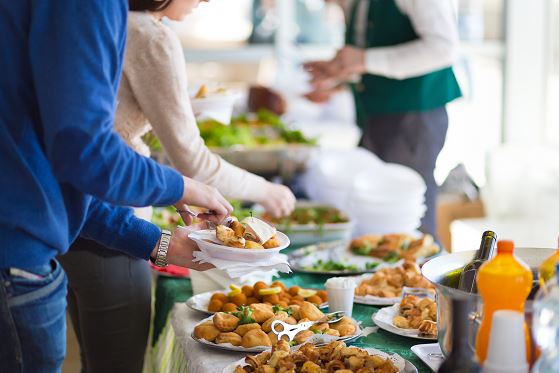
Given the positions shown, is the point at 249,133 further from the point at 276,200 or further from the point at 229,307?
the point at 229,307

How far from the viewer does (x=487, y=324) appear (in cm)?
115

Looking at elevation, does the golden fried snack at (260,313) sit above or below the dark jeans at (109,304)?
above

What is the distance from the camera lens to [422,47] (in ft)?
9.26

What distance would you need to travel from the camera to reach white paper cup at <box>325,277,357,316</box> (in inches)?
67.3

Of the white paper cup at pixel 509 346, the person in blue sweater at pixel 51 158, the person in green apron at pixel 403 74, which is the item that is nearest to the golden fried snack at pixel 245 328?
the person in blue sweater at pixel 51 158

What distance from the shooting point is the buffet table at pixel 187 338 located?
1511mm

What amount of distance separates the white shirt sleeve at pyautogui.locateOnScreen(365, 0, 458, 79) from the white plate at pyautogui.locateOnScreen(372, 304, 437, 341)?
1.28 metres

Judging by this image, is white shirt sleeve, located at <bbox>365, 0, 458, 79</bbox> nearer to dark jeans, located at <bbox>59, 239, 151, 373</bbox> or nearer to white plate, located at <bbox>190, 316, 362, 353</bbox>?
dark jeans, located at <bbox>59, 239, 151, 373</bbox>

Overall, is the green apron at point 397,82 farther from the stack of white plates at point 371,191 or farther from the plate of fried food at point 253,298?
the plate of fried food at point 253,298

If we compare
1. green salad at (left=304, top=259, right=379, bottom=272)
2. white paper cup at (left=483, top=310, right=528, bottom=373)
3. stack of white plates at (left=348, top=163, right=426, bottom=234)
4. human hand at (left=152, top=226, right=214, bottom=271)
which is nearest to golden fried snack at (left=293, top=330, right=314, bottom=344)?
human hand at (left=152, top=226, right=214, bottom=271)

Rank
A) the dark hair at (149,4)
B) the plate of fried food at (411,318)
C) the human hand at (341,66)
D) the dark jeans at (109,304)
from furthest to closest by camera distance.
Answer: the human hand at (341,66)
the dark jeans at (109,304)
the dark hair at (149,4)
the plate of fried food at (411,318)

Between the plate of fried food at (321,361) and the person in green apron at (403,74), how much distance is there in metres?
1.63

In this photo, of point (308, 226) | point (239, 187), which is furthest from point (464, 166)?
point (239, 187)

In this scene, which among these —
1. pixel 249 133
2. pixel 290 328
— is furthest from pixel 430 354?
pixel 249 133
